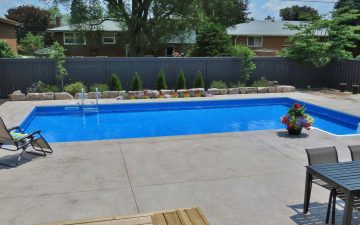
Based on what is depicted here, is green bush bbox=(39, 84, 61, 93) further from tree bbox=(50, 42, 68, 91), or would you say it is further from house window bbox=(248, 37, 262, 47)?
house window bbox=(248, 37, 262, 47)

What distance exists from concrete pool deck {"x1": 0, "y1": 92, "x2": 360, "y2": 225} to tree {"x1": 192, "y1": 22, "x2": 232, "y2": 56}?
11665mm

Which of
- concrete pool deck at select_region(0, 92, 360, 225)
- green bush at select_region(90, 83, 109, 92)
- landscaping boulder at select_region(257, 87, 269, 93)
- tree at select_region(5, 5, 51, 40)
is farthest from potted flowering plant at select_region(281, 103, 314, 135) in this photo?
tree at select_region(5, 5, 51, 40)

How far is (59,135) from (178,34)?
14.6 meters

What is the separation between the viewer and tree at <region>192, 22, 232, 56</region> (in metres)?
19.3

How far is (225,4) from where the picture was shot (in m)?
27.4

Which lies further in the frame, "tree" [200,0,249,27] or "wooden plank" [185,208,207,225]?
"tree" [200,0,249,27]

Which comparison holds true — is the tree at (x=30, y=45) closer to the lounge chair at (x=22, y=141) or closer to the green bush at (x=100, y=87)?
the green bush at (x=100, y=87)

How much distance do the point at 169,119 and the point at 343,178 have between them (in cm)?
886

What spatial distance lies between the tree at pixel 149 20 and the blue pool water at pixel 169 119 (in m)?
9.48

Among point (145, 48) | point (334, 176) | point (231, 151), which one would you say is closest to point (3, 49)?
point (145, 48)

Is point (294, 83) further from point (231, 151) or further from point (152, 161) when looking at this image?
point (152, 161)

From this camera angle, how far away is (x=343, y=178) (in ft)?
12.8

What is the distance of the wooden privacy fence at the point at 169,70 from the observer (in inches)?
578

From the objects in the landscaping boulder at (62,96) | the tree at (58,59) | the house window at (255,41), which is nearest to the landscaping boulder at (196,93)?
the landscaping boulder at (62,96)
